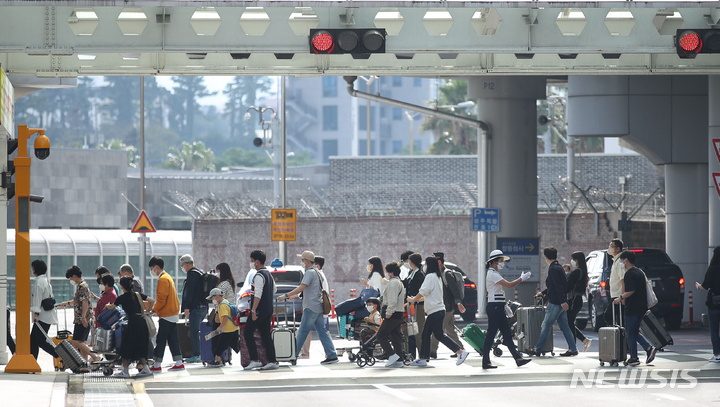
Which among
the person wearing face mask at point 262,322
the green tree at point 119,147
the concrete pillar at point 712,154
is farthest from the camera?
the green tree at point 119,147

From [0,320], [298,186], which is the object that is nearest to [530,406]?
[0,320]

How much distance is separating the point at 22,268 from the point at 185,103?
174 meters

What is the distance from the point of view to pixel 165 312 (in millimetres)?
15328

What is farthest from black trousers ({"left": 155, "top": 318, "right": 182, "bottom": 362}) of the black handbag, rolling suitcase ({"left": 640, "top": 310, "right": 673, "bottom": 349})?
rolling suitcase ({"left": 640, "top": 310, "right": 673, "bottom": 349})

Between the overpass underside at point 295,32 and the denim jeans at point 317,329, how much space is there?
414 cm

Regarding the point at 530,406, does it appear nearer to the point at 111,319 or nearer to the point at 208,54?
the point at 111,319

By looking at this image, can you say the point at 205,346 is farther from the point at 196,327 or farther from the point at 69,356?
the point at 69,356

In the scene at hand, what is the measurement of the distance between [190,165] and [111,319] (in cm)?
9459

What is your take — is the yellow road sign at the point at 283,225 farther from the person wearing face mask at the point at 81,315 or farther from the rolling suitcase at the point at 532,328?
the person wearing face mask at the point at 81,315

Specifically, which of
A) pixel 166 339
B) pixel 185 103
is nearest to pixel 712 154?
pixel 166 339

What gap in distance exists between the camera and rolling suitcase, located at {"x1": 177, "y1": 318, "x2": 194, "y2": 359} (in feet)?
56.1

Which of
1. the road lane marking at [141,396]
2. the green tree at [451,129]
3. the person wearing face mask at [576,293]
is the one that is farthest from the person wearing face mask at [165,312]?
the green tree at [451,129]

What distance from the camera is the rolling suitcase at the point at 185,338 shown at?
56.1ft

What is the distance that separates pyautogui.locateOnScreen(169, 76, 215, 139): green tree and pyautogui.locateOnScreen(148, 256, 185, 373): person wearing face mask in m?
170
